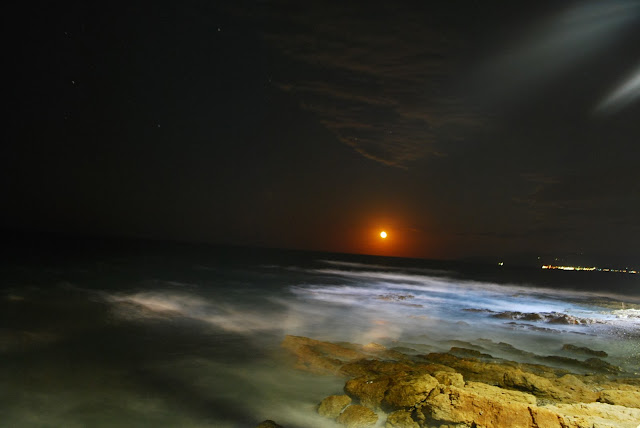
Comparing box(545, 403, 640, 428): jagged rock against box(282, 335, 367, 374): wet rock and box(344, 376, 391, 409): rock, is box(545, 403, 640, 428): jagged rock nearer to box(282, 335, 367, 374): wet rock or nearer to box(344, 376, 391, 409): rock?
box(344, 376, 391, 409): rock

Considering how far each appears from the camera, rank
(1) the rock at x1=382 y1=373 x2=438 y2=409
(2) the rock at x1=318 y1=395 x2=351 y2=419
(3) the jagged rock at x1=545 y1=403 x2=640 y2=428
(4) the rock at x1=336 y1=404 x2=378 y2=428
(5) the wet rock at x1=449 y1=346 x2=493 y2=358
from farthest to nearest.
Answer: (5) the wet rock at x1=449 y1=346 x2=493 y2=358 → (2) the rock at x1=318 y1=395 x2=351 y2=419 → (1) the rock at x1=382 y1=373 x2=438 y2=409 → (4) the rock at x1=336 y1=404 x2=378 y2=428 → (3) the jagged rock at x1=545 y1=403 x2=640 y2=428

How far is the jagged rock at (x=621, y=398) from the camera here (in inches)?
203

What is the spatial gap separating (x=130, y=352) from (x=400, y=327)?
8.27 m

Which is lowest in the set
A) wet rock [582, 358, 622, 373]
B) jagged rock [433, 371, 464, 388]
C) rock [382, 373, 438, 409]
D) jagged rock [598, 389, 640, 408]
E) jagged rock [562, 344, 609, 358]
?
jagged rock [562, 344, 609, 358]

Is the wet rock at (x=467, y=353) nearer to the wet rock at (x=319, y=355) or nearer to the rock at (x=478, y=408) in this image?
the wet rock at (x=319, y=355)

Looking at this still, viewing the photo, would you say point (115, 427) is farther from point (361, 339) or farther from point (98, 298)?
point (98, 298)

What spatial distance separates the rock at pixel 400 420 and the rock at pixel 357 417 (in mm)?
214

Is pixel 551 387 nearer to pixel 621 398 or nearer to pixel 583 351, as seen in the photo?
pixel 621 398

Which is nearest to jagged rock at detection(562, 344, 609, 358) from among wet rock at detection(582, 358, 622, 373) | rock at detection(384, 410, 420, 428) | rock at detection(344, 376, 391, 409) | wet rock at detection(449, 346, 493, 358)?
wet rock at detection(582, 358, 622, 373)

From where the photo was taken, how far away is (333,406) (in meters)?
5.66

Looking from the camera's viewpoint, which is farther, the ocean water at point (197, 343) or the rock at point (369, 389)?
the ocean water at point (197, 343)

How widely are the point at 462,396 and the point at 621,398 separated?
231 centimetres

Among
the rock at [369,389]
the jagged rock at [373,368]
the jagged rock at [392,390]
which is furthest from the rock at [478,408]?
the jagged rock at [373,368]

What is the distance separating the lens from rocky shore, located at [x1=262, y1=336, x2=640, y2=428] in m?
4.44
